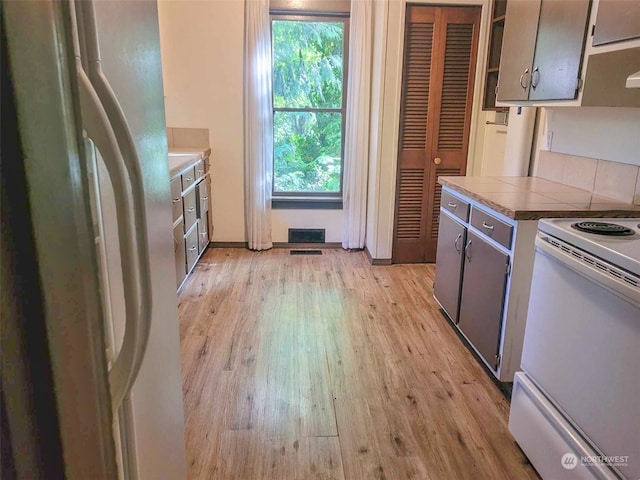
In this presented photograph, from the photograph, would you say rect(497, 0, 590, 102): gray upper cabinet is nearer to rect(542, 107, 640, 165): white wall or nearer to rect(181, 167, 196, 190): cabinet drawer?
rect(542, 107, 640, 165): white wall

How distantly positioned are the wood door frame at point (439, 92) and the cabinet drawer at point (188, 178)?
5.42ft

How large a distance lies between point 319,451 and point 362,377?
0.61m

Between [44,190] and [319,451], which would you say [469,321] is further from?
[44,190]

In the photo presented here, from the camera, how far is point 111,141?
72cm

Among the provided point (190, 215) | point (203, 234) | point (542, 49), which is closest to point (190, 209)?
point (190, 215)

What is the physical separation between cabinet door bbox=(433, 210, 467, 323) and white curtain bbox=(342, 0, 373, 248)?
1412 mm

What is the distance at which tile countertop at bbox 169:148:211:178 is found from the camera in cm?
301

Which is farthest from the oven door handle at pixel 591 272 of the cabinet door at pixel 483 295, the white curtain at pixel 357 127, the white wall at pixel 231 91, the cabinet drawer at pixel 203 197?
the cabinet drawer at pixel 203 197

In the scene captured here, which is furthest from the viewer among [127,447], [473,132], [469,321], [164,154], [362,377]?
[473,132]

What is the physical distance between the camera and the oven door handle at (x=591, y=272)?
4.37 ft

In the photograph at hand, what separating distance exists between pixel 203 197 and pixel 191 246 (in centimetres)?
61

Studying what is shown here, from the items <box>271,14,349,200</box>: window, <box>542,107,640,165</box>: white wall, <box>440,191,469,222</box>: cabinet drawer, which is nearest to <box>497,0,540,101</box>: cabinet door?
<box>542,107,640,165</box>: white wall

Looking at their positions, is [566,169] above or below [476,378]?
above

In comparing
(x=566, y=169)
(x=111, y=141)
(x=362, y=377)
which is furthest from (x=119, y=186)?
(x=566, y=169)
